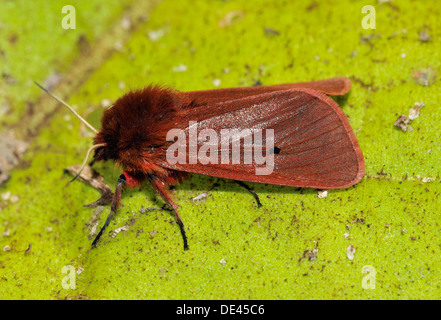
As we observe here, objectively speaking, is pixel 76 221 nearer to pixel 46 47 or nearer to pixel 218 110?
pixel 218 110

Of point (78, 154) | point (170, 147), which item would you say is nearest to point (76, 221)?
point (78, 154)

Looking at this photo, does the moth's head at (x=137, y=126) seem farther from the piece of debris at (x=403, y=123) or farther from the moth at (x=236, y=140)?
the piece of debris at (x=403, y=123)

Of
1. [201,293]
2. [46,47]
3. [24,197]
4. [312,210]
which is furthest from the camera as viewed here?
[46,47]

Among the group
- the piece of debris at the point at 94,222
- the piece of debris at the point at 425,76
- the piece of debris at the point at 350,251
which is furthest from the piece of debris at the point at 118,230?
the piece of debris at the point at 425,76

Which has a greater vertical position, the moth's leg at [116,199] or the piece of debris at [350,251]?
the moth's leg at [116,199]

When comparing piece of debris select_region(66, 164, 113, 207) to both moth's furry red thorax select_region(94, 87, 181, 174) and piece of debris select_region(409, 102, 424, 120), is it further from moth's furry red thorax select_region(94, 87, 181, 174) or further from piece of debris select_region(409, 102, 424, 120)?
piece of debris select_region(409, 102, 424, 120)

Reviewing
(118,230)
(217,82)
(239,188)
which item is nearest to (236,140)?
(239,188)

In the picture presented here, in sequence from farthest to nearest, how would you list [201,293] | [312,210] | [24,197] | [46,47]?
[46,47]
[24,197]
[312,210]
[201,293]
